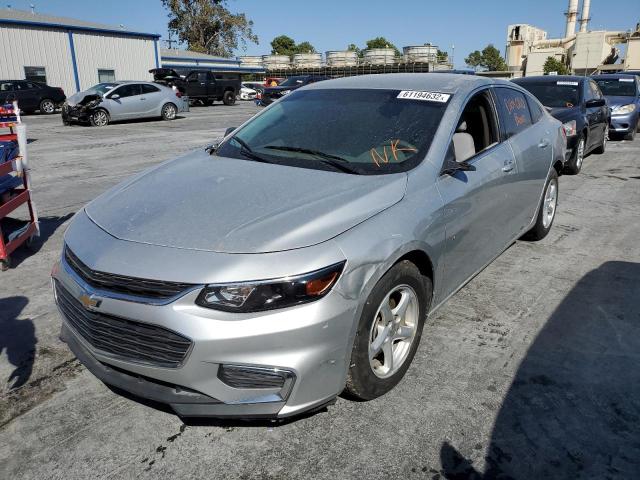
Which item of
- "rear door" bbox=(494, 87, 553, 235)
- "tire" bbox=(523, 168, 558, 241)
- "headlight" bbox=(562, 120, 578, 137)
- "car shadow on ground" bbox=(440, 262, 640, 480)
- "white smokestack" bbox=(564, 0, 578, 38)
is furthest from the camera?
"white smokestack" bbox=(564, 0, 578, 38)

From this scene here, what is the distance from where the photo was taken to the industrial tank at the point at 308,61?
71.8 m

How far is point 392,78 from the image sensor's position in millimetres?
4008

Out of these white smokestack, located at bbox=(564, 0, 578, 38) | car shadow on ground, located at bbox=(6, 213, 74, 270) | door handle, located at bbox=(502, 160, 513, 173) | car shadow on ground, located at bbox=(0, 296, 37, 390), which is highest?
white smokestack, located at bbox=(564, 0, 578, 38)

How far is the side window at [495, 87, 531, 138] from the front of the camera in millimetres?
4184

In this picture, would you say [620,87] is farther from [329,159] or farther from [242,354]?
[242,354]

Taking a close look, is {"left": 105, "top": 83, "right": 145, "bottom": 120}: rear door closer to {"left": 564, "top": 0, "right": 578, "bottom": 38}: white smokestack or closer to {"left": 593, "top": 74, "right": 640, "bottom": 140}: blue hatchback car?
{"left": 593, "top": 74, "right": 640, "bottom": 140}: blue hatchback car

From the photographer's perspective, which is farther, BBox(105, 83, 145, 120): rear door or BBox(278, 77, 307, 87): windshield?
BBox(278, 77, 307, 87): windshield

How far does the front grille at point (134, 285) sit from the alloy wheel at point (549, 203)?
13.3 feet

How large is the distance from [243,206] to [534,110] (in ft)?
11.6

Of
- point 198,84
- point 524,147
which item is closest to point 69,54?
point 198,84

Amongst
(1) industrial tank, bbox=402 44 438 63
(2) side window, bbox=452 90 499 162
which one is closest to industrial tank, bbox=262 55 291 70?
(1) industrial tank, bbox=402 44 438 63

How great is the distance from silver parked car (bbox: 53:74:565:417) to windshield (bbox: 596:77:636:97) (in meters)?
11.6

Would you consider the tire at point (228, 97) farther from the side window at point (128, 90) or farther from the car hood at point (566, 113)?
the car hood at point (566, 113)

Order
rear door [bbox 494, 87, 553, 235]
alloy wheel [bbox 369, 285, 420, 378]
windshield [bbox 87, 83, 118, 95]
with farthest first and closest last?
windshield [bbox 87, 83, 118, 95], rear door [bbox 494, 87, 553, 235], alloy wheel [bbox 369, 285, 420, 378]
